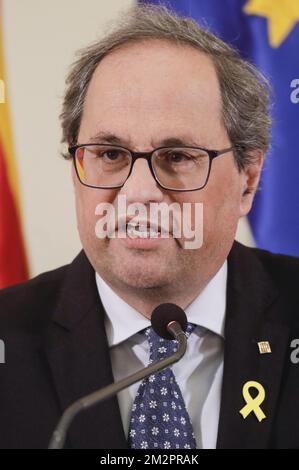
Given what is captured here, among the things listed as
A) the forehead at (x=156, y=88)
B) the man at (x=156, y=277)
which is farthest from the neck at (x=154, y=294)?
the forehead at (x=156, y=88)

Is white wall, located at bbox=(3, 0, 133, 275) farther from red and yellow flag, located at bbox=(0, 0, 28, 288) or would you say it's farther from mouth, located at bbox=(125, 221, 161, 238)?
mouth, located at bbox=(125, 221, 161, 238)

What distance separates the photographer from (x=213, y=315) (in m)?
1.23

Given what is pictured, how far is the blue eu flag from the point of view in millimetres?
1396

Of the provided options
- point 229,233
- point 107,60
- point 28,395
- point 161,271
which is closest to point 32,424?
point 28,395

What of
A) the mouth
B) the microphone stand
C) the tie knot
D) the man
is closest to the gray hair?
the man

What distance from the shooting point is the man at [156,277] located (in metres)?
1.12

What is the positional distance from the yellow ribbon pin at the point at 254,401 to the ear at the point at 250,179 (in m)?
0.32

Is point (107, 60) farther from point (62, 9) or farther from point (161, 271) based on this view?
point (161, 271)

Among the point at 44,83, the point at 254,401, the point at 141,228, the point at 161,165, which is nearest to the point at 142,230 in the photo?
the point at 141,228

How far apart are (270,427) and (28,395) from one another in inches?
16.7

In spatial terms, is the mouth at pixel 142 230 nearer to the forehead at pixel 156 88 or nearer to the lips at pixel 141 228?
the lips at pixel 141 228

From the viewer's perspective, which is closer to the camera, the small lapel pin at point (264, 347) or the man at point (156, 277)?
the man at point (156, 277)

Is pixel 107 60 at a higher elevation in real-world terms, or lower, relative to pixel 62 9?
lower

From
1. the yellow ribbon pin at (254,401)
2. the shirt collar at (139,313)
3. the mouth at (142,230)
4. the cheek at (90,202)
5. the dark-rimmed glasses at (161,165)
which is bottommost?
the yellow ribbon pin at (254,401)
